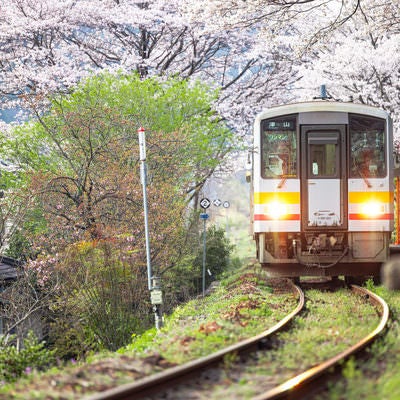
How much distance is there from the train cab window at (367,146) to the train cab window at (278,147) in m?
0.97

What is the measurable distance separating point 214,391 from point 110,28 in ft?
77.4

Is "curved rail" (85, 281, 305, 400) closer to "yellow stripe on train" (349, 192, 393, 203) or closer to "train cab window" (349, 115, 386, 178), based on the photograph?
"yellow stripe on train" (349, 192, 393, 203)

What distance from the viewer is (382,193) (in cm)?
1381

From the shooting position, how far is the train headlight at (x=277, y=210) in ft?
45.5

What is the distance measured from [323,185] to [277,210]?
85 centimetres

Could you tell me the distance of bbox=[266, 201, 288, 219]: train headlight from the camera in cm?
1386

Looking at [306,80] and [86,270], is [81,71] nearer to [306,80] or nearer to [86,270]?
[306,80]

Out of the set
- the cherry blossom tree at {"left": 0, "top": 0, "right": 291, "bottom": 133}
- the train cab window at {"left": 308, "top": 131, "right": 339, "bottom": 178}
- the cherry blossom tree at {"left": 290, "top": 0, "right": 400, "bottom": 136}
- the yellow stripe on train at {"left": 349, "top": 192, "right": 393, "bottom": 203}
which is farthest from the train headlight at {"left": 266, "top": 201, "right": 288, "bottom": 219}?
the cherry blossom tree at {"left": 0, "top": 0, "right": 291, "bottom": 133}

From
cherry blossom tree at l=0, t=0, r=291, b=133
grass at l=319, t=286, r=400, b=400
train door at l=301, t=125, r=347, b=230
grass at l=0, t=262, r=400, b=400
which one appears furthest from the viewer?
cherry blossom tree at l=0, t=0, r=291, b=133

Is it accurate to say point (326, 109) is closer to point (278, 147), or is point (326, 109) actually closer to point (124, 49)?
point (278, 147)

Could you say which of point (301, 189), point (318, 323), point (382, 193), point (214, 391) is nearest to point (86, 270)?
point (301, 189)

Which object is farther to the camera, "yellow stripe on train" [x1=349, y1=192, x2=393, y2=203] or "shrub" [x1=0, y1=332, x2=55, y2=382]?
"yellow stripe on train" [x1=349, y1=192, x2=393, y2=203]

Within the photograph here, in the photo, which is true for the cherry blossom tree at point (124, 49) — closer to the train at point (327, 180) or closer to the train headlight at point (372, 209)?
the train at point (327, 180)

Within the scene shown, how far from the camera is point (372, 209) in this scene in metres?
13.8
